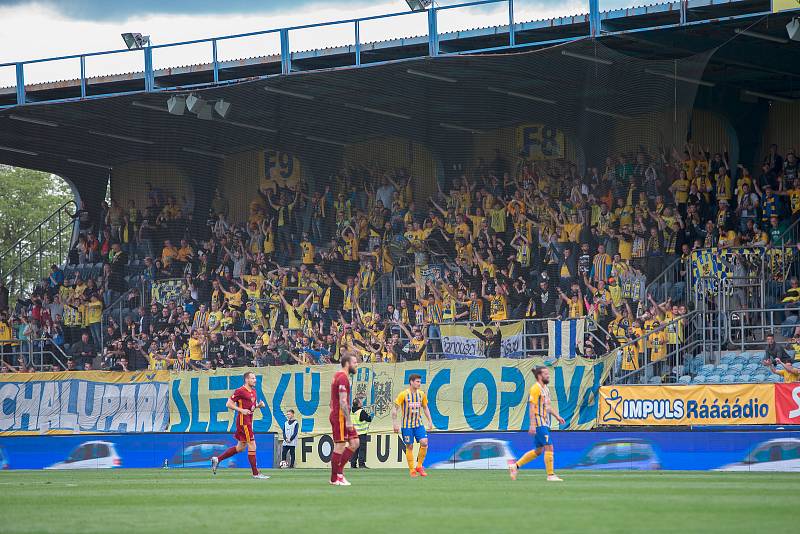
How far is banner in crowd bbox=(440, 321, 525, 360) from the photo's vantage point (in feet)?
96.0

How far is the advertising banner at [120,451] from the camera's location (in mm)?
30547

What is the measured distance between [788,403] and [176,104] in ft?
61.2

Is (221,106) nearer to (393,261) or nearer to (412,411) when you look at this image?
(393,261)

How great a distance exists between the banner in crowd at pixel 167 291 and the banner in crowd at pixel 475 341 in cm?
1101

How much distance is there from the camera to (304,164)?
123 ft

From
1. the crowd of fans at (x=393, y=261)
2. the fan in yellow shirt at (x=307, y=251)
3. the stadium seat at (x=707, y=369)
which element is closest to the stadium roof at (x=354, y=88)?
the crowd of fans at (x=393, y=261)

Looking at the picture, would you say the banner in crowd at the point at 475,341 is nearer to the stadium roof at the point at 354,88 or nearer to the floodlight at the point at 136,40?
the stadium roof at the point at 354,88

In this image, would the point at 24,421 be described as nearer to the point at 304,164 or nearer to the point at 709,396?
the point at 304,164

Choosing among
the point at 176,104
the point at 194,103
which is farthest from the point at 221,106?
the point at 176,104

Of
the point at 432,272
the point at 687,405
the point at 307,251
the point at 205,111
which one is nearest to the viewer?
the point at 687,405

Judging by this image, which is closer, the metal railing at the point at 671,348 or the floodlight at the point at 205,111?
the metal railing at the point at 671,348

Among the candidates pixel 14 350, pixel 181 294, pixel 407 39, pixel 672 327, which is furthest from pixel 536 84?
pixel 14 350

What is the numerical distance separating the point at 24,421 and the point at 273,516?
2226 cm

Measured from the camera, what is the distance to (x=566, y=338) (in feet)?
93.1
